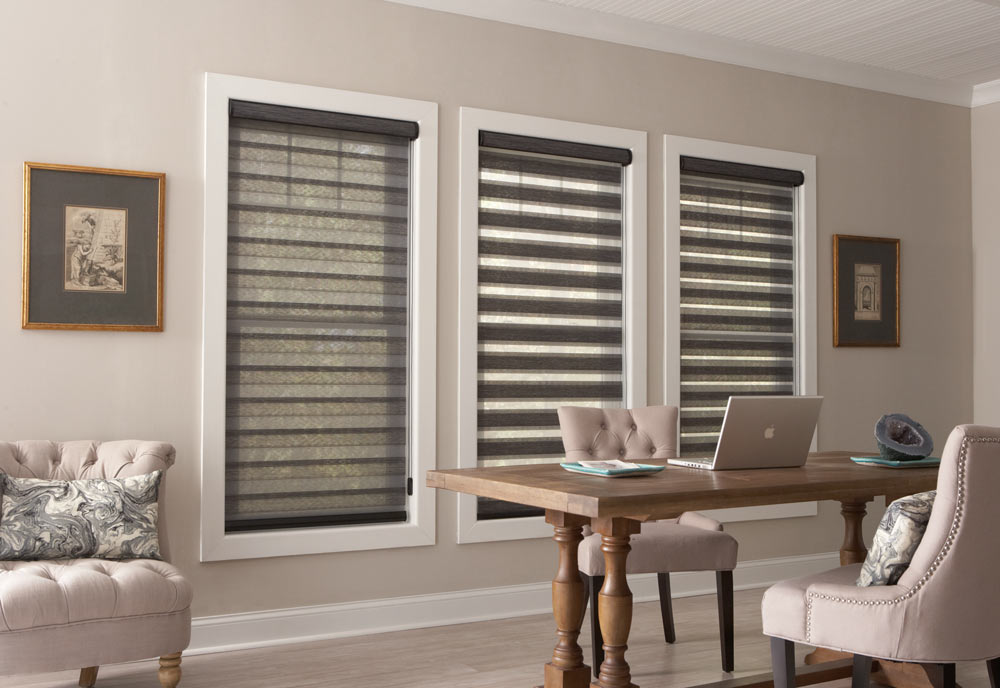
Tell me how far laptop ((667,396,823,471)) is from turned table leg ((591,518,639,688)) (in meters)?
0.49

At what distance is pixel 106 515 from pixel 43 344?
80 centimetres

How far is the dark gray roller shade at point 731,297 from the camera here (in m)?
4.95

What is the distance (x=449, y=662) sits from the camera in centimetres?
360

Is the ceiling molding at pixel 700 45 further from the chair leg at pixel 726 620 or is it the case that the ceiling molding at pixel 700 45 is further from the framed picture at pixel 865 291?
the chair leg at pixel 726 620

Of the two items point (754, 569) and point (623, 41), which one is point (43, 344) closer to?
point (623, 41)

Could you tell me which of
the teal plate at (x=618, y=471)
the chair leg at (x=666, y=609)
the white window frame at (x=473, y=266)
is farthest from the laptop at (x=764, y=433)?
the white window frame at (x=473, y=266)

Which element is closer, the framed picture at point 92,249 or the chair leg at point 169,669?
the chair leg at point 169,669

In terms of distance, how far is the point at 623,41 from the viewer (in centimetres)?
472

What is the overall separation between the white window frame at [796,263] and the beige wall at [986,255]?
1.33 m

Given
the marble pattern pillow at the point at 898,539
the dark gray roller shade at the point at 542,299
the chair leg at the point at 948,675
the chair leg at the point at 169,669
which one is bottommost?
the chair leg at the point at 169,669

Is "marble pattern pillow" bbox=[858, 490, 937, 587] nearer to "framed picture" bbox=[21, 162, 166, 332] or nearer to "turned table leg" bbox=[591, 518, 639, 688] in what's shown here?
"turned table leg" bbox=[591, 518, 639, 688]

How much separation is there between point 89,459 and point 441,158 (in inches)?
76.8

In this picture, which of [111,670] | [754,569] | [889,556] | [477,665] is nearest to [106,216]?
[111,670]

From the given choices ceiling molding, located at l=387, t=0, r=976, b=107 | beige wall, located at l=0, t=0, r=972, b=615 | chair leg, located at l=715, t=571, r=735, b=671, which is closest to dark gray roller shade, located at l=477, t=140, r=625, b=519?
beige wall, located at l=0, t=0, r=972, b=615
